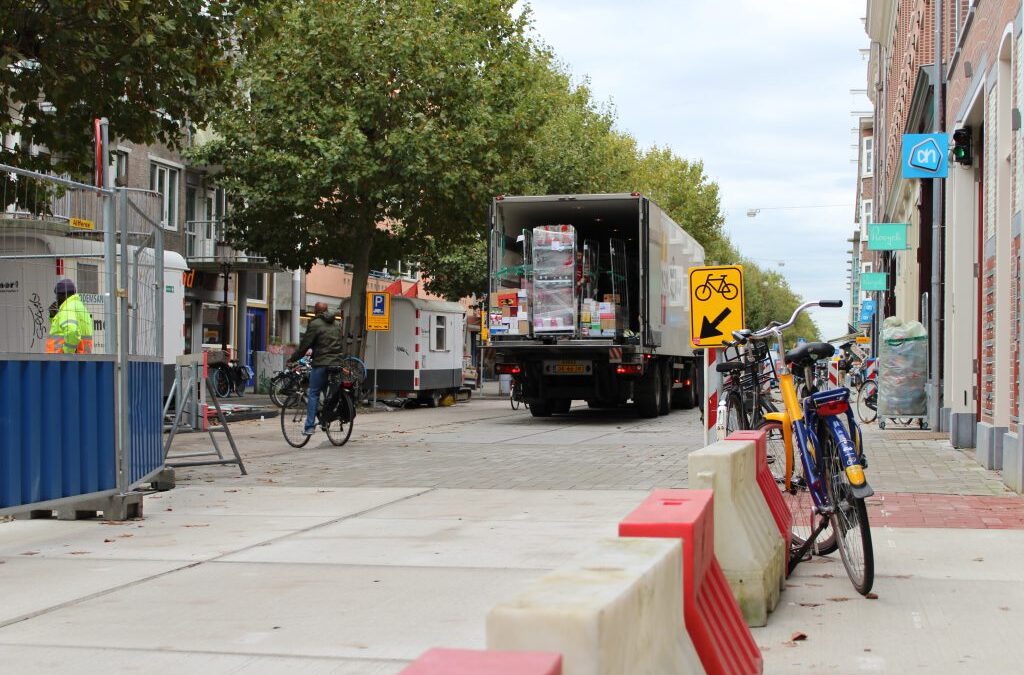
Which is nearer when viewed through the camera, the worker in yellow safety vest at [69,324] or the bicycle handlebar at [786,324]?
the bicycle handlebar at [786,324]

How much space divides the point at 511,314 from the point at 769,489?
48.6 feet

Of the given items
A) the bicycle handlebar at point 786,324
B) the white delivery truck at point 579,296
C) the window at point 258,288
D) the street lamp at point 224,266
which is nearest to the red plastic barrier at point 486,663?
the bicycle handlebar at point 786,324

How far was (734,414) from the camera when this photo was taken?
10.4m

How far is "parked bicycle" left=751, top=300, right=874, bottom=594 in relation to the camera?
5664mm

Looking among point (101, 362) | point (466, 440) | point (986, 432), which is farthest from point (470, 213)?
point (101, 362)

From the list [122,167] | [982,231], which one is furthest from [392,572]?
[122,167]

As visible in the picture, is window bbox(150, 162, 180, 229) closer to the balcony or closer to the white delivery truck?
the balcony

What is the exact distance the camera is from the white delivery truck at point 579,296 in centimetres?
2081

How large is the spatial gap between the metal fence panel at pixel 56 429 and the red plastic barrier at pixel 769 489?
412cm

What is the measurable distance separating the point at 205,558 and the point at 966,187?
41.5 feet

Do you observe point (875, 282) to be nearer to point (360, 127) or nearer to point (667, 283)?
point (667, 283)

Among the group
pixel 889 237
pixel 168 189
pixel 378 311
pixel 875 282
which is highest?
pixel 168 189

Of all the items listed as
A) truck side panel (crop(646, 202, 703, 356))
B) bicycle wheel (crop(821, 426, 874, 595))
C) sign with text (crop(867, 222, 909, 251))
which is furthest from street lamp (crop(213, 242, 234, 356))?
bicycle wheel (crop(821, 426, 874, 595))

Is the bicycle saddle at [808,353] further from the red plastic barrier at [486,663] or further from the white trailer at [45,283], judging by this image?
the white trailer at [45,283]
